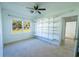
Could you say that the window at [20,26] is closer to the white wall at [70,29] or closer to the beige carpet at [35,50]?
the beige carpet at [35,50]

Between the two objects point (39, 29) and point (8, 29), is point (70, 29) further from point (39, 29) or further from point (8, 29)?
point (8, 29)

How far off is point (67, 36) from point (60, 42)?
8.3 inches

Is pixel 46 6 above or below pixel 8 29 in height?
above

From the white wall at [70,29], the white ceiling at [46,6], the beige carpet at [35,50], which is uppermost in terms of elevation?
the white ceiling at [46,6]

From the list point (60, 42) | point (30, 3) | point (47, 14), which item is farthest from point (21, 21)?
point (60, 42)

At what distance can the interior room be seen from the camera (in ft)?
4.80

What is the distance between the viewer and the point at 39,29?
1.66 metres

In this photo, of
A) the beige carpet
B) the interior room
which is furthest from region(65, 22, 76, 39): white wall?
the beige carpet

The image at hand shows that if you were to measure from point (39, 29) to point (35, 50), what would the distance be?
0.50m

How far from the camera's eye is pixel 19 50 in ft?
5.13

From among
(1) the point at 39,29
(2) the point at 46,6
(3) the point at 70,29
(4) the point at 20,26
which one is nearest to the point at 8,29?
(4) the point at 20,26

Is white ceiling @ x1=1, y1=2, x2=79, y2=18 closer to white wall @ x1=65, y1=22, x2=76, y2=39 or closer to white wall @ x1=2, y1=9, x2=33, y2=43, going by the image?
white wall @ x1=2, y1=9, x2=33, y2=43

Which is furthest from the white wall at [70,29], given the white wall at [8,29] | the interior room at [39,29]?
the white wall at [8,29]

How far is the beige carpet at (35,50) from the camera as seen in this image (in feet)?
5.04
